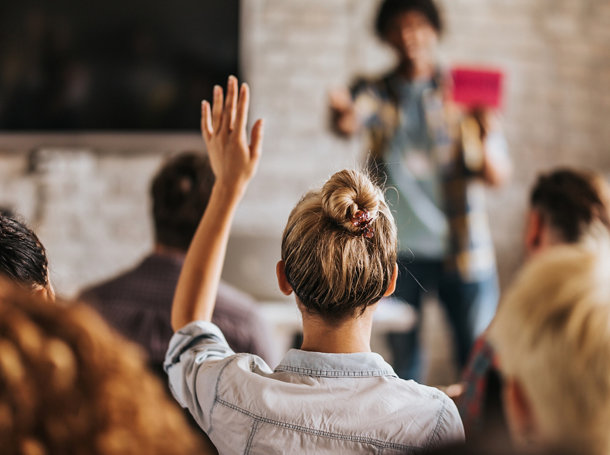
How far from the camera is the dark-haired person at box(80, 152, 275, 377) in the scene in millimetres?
1604

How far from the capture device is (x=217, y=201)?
1.09 metres

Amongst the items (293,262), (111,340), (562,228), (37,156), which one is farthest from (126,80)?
(111,340)

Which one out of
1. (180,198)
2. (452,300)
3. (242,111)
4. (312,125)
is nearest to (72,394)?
(242,111)

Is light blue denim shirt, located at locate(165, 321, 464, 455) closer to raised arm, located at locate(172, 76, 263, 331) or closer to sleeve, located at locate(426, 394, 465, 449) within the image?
sleeve, located at locate(426, 394, 465, 449)

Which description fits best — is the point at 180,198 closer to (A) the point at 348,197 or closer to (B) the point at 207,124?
(B) the point at 207,124

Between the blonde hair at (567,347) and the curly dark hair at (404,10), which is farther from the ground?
the curly dark hair at (404,10)

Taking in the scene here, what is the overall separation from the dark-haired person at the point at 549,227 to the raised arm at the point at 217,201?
0.62 metres

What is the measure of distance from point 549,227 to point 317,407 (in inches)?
38.6

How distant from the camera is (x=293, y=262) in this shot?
92 centimetres

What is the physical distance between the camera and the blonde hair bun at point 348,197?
0.90 meters

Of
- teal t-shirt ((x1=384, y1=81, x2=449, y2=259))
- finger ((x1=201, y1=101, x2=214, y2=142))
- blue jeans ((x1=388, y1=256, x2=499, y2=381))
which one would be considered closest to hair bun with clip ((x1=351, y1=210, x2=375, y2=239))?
finger ((x1=201, y1=101, x2=214, y2=142))

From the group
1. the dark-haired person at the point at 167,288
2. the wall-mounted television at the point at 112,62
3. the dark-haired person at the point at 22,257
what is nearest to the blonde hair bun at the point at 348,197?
the dark-haired person at the point at 22,257

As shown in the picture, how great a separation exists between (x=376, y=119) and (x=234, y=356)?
1.64 metres

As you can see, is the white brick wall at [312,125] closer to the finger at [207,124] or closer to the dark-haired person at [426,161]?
the dark-haired person at [426,161]
